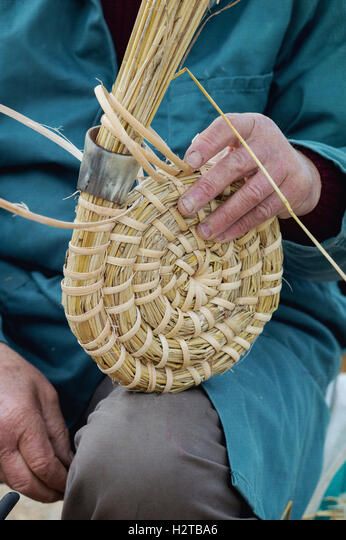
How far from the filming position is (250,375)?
3.57 feet

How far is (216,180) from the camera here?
2.84ft

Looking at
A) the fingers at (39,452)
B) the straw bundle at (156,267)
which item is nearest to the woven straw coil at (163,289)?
the straw bundle at (156,267)

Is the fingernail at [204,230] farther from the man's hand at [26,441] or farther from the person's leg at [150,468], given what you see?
the man's hand at [26,441]

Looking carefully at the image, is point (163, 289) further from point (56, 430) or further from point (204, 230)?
point (56, 430)

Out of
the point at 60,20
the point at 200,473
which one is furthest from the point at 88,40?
the point at 200,473

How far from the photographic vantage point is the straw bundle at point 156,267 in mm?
772

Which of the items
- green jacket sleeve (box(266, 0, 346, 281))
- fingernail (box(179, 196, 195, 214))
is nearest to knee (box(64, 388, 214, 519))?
fingernail (box(179, 196, 195, 214))

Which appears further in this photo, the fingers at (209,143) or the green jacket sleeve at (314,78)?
the green jacket sleeve at (314,78)

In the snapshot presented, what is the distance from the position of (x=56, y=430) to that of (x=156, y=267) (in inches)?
15.2

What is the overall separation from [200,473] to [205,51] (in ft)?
2.17

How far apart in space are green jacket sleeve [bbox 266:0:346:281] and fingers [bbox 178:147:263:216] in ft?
0.95

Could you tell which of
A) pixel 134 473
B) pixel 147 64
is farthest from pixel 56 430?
pixel 147 64
